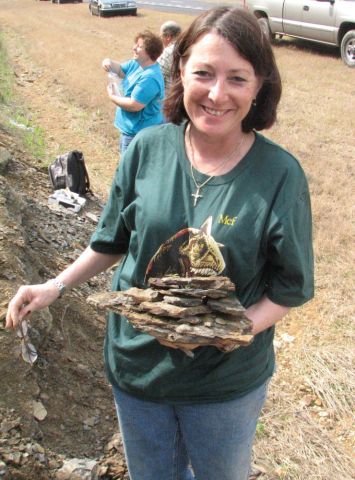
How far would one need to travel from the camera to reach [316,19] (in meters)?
14.6

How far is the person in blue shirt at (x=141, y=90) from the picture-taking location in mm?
5797

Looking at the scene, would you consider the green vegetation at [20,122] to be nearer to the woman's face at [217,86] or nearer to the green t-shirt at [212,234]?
the green t-shirt at [212,234]

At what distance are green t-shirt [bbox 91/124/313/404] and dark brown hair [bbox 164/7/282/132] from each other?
0.10m

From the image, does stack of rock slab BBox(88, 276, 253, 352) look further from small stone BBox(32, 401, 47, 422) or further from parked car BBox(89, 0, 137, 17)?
parked car BBox(89, 0, 137, 17)

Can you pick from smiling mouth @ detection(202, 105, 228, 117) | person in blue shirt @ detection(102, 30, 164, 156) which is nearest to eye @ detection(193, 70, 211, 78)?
smiling mouth @ detection(202, 105, 228, 117)

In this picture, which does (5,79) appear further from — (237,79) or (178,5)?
(178,5)

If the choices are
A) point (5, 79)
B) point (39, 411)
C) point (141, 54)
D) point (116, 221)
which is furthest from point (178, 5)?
point (116, 221)

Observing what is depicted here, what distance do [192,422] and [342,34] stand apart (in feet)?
46.1

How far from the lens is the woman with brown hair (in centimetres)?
189

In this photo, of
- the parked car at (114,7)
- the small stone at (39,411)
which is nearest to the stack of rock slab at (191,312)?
the small stone at (39,411)

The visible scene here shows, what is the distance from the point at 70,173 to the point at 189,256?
5.14 meters

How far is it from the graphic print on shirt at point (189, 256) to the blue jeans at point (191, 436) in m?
0.50

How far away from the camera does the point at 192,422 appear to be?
2.14 meters

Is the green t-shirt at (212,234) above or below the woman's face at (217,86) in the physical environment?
below
